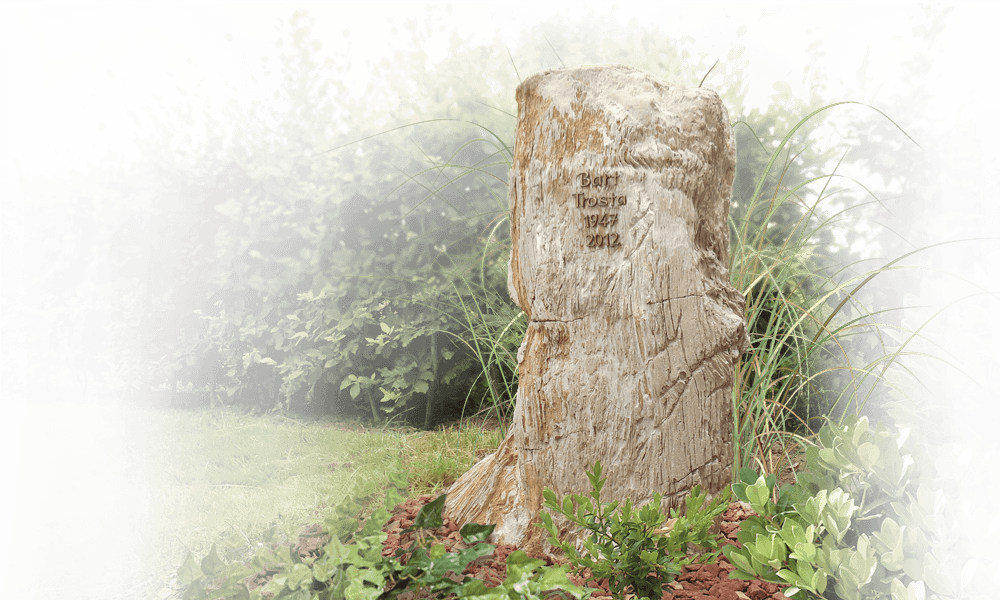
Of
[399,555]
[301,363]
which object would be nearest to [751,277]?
[399,555]

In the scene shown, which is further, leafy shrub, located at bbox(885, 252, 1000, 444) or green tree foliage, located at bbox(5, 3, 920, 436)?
green tree foliage, located at bbox(5, 3, 920, 436)

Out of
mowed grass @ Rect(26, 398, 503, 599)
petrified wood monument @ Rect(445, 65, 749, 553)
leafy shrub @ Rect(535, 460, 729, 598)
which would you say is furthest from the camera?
mowed grass @ Rect(26, 398, 503, 599)

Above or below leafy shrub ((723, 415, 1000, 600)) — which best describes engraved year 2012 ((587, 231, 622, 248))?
above

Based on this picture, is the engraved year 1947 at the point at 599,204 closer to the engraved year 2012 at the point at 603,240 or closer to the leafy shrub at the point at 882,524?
the engraved year 2012 at the point at 603,240

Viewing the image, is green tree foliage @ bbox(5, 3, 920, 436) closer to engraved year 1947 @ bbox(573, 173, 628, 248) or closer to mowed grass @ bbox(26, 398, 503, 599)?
mowed grass @ bbox(26, 398, 503, 599)

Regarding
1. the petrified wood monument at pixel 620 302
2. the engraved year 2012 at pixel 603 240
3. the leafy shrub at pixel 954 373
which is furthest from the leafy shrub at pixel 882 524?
the engraved year 2012 at pixel 603 240

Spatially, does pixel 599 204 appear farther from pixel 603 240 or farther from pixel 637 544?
pixel 637 544

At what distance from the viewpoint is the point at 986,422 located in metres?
1.75

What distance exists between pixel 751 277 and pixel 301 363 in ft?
10.3

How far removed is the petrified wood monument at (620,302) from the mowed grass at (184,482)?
668 mm

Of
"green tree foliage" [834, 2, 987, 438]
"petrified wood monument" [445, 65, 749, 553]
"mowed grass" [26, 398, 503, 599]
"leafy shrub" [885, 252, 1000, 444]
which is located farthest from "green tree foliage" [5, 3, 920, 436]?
"leafy shrub" [885, 252, 1000, 444]

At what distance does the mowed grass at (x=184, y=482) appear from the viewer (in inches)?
104

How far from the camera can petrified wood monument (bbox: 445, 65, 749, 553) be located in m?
2.33

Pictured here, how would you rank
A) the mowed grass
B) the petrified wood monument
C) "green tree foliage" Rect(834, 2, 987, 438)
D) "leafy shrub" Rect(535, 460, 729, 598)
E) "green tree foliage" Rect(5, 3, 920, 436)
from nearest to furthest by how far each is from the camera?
"leafy shrub" Rect(535, 460, 729, 598) → the petrified wood monument → the mowed grass → "green tree foliage" Rect(834, 2, 987, 438) → "green tree foliage" Rect(5, 3, 920, 436)
